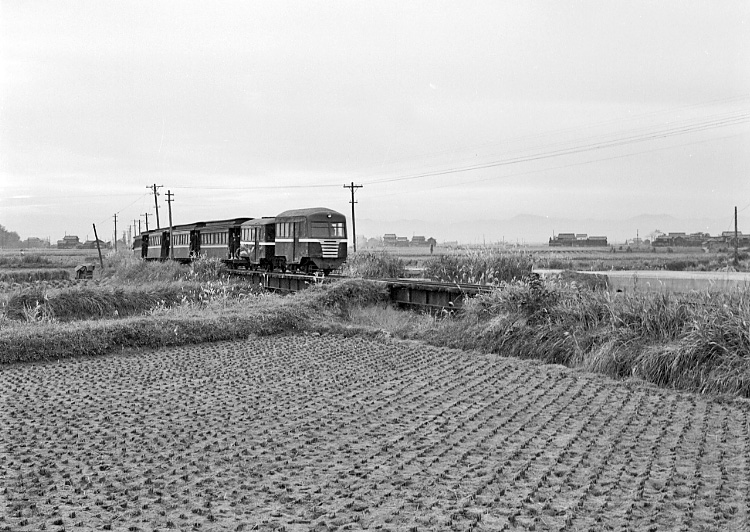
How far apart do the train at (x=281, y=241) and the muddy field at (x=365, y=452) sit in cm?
1601

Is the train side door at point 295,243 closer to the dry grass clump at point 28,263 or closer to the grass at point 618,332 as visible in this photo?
the grass at point 618,332

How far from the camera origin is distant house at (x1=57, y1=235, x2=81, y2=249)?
4480 inches

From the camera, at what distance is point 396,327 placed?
46.9 ft

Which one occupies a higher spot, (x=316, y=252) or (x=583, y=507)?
(x=316, y=252)

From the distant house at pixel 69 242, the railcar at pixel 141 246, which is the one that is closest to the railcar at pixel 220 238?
the railcar at pixel 141 246

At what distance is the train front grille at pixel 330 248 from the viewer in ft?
86.6

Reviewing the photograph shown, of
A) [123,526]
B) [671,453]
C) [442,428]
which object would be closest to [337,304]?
[442,428]

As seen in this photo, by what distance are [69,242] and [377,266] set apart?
103544 millimetres

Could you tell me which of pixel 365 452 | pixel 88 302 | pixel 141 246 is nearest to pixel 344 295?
pixel 88 302

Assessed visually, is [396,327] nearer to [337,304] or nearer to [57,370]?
[337,304]

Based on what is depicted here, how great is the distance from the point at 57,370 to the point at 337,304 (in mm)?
6909

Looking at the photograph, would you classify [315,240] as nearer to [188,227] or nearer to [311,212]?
[311,212]

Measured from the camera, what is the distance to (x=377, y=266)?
2511 centimetres

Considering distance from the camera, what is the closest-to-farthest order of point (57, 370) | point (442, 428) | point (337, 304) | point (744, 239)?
point (442, 428), point (57, 370), point (337, 304), point (744, 239)
